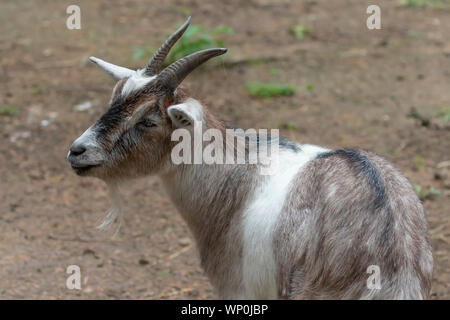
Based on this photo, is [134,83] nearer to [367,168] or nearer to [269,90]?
[367,168]

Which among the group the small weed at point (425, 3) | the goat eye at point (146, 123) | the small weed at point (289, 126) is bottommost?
the goat eye at point (146, 123)

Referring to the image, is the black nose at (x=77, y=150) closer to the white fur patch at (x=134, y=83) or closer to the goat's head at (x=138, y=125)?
the goat's head at (x=138, y=125)

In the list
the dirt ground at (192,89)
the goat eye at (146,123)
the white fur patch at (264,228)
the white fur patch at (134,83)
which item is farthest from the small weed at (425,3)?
the goat eye at (146,123)

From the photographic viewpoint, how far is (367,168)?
11.9 feet

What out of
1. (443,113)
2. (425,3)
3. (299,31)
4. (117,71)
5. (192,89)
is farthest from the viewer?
(425,3)

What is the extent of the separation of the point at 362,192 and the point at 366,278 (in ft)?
1.57

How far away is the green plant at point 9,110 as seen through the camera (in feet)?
25.3

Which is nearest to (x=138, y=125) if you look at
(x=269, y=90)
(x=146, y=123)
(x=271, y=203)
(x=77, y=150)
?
(x=146, y=123)

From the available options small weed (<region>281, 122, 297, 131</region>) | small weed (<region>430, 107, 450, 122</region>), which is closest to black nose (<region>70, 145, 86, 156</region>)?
small weed (<region>281, 122, 297, 131</region>)

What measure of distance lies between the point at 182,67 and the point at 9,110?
4427 mm

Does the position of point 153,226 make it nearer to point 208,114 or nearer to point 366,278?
point 208,114

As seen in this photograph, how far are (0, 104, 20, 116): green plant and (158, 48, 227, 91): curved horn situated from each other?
14.0 ft
